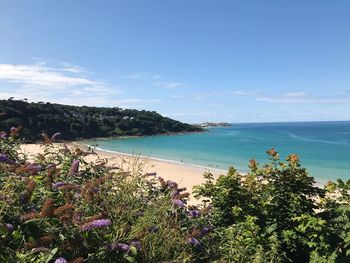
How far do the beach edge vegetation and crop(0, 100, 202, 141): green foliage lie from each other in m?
44.2

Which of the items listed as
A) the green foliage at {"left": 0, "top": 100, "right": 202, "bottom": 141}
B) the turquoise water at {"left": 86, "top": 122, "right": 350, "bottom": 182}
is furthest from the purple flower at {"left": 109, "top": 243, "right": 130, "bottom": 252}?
the green foliage at {"left": 0, "top": 100, "right": 202, "bottom": 141}

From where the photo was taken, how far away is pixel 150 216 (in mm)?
2881

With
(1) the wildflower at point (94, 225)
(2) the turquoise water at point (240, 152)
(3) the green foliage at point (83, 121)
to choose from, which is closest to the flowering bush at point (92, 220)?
(1) the wildflower at point (94, 225)

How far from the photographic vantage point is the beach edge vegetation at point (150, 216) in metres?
2.25

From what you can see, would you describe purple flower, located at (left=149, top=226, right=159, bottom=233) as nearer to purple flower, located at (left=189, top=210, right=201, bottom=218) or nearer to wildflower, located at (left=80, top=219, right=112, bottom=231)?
wildflower, located at (left=80, top=219, right=112, bottom=231)

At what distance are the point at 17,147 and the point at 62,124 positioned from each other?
70418 mm

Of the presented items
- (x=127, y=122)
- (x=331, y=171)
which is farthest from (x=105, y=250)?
(x=127, y=122)

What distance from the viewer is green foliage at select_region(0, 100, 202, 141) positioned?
63.0 meters

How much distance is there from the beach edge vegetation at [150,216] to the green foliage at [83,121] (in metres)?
44.2

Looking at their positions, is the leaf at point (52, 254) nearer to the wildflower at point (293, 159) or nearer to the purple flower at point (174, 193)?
the purple flower at point (174, 193)

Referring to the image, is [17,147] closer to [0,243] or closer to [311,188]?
[0,243]

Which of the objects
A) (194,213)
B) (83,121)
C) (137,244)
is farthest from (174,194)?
(83,121)

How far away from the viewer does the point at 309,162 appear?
38531mm

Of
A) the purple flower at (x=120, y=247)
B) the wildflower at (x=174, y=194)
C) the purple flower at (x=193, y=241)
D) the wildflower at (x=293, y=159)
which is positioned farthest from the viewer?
the wildflower at (x=293, y=159)
